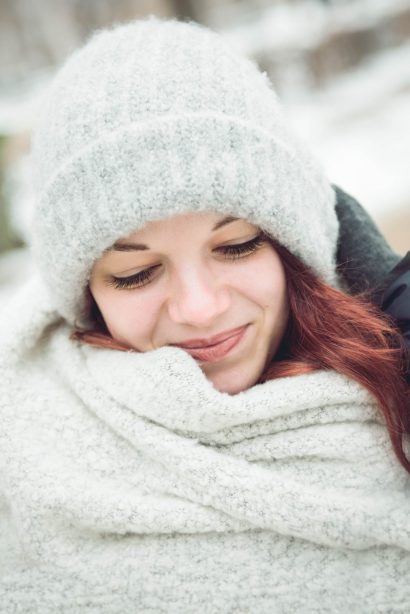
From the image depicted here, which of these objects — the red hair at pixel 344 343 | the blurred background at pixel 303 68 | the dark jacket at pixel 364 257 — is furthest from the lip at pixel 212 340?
the blurred background at pixel 303 68

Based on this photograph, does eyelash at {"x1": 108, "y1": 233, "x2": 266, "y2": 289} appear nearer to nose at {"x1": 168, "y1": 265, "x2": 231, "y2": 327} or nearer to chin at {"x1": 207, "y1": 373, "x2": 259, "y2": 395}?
nose at {"x1": 168, "y1": 265, "x2": 231, "y2": 327}

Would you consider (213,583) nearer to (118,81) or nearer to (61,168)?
(61,168)

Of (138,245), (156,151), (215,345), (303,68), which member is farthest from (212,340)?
(303,68)

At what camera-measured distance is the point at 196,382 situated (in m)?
1.10

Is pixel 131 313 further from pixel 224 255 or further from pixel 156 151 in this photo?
pixel 156 151

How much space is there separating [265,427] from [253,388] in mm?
89

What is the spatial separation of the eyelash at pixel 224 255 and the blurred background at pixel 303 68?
3181mm

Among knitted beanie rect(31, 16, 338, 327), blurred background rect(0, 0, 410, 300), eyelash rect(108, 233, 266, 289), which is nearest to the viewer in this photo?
knitted beanie rect(31, 16, 338, 327)

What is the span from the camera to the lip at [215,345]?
1.16m

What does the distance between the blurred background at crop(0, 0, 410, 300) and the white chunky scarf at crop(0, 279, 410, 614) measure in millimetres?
3193

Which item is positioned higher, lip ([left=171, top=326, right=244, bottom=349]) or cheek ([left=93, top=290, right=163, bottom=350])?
cheek ([left=93, top=290, right=163, bottom=350])

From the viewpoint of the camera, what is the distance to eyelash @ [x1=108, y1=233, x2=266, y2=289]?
1118 millimetres

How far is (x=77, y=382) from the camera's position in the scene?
1.29m

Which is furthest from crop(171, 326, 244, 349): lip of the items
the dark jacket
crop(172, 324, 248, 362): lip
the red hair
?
the dark jacket
